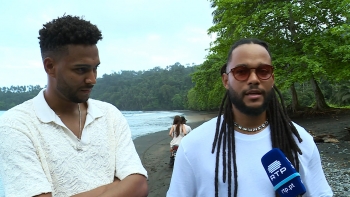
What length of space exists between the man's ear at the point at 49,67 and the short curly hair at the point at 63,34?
0.03 m

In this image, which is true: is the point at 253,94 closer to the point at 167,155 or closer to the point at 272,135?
the point at 272,135

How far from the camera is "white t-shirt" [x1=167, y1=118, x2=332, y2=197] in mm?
1662

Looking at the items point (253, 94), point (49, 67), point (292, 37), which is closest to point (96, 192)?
point (49, 67)

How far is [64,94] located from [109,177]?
561 millimetres

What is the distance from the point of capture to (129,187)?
1835mm

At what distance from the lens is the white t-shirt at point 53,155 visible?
1.60 meters

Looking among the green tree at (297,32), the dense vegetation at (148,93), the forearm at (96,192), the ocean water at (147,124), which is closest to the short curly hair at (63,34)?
the forearm at (96,192)

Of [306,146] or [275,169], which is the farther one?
[306,146]

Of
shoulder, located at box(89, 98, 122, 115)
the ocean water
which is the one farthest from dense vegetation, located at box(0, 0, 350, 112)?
→ shoulder, located at box(89, 98, 122, 115)

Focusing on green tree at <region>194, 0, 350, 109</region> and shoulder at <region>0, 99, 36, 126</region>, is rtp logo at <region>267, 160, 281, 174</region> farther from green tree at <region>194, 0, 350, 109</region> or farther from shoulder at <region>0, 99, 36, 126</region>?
green tree at <region>194, 0, 350, 109</region>

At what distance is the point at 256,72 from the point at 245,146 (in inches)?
16.7

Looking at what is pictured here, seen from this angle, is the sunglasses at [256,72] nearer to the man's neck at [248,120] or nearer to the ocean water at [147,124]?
the man's neck at [248,120]

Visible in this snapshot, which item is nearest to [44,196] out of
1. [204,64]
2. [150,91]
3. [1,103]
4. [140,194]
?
[140,194]

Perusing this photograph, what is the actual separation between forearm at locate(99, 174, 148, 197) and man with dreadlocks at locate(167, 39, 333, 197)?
22 centimetres
